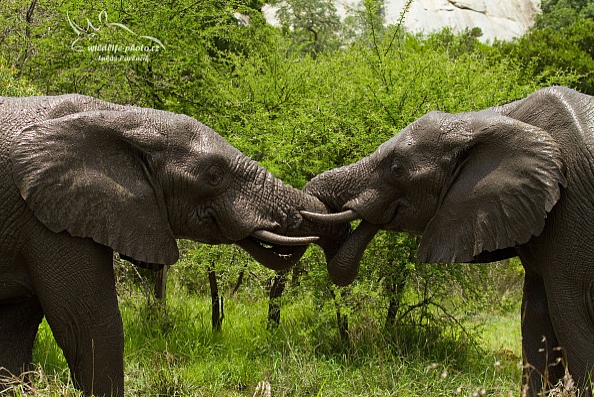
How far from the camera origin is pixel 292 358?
6492 millimetres

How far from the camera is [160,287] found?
8.51 metres

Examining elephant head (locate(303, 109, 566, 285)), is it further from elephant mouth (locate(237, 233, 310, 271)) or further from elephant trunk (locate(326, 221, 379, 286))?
elephant mouth (locate(237, 233, 310, 271))

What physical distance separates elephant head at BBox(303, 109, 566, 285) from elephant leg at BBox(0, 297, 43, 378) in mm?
1937

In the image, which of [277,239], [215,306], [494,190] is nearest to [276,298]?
[215,306]

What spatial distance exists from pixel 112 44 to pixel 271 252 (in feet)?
16.7

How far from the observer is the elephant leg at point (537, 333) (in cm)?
527

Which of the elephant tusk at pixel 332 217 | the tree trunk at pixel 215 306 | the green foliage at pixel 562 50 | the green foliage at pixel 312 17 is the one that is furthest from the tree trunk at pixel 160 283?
the green foliage at pixel 312 17

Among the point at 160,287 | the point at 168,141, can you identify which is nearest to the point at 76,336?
the point at 168,141

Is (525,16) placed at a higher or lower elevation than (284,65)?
higher

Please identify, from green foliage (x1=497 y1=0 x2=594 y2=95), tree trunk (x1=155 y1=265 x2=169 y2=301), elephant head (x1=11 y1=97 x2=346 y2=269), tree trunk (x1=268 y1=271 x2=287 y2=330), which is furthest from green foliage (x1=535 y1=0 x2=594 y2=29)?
elephant head (x1=11 y1=97 x2=346 y2=269)

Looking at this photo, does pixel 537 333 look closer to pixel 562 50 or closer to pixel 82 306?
pixel 82 306

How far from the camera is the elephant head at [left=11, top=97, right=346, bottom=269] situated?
14.7 feet

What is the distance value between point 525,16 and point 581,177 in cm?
4404

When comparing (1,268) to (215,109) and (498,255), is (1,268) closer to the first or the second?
(498,255)
